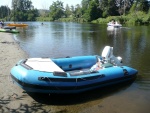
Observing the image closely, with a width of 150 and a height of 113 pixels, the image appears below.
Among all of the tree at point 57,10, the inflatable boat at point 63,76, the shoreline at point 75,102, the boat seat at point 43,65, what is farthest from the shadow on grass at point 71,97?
the tree at point 57,10

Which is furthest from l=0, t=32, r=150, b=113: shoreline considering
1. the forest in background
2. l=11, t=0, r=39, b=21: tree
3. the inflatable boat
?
l=11, t=0, r=39, b=21: tree

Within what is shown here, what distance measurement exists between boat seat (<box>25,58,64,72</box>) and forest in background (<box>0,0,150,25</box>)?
52120 mm

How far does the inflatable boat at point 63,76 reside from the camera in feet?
24.1

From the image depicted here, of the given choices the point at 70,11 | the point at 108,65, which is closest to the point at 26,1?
the point at 70,11

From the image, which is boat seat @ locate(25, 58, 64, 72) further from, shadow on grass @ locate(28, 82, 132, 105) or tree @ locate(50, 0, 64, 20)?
tree @ locate(50, 0, 64, 20)

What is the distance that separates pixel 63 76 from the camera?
7562 mm

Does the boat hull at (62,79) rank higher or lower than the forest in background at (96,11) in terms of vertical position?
lower

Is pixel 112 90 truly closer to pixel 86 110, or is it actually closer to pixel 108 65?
pixel 108 65

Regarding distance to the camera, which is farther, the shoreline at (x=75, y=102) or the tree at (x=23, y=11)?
the tree at (x=23, y=11)

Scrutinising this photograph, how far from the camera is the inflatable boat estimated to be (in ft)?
24.1

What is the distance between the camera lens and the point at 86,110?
7.06 meters

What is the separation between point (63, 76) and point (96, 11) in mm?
75594

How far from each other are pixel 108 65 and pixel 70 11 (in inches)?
4537

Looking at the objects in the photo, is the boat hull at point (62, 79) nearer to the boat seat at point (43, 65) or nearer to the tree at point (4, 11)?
the boat seat at point (43, 65)
